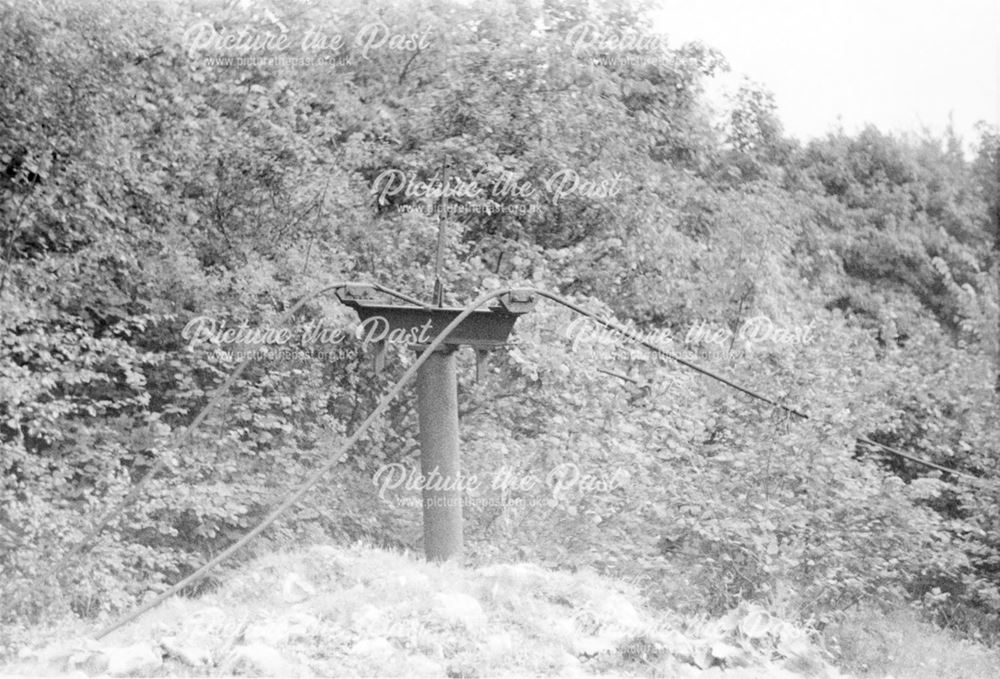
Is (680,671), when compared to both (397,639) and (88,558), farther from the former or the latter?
(88,558)

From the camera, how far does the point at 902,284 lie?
693 inches

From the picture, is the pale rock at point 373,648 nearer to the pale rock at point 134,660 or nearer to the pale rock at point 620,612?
the pale rock at point 134,660

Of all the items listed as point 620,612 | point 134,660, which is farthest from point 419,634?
point 134,660

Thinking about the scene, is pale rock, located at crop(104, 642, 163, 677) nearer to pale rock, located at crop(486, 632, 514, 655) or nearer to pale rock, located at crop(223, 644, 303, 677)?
pale rock, located at crop(223, 644, 303, 677)


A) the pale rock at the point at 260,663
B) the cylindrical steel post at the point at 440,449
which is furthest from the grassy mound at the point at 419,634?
the cylindrical steel post at the point at 440,449

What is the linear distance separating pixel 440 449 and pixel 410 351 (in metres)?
2.89

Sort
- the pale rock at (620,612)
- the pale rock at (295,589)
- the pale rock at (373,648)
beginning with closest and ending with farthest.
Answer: the pale rock at (373,648)
the pale rock at (620,612)
the pale rock at (295,589)

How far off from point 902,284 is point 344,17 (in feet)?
35.0

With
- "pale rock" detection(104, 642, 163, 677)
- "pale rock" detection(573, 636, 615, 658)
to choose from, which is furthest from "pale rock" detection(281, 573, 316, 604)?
"pale rock" detection(573, 636, 615, 658)

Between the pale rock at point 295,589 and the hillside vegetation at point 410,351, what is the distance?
1.44 meters

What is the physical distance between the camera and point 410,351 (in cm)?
842

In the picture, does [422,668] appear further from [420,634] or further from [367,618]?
[367,618]

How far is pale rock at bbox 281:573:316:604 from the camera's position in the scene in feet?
16.5

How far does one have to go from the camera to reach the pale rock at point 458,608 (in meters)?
4.66
